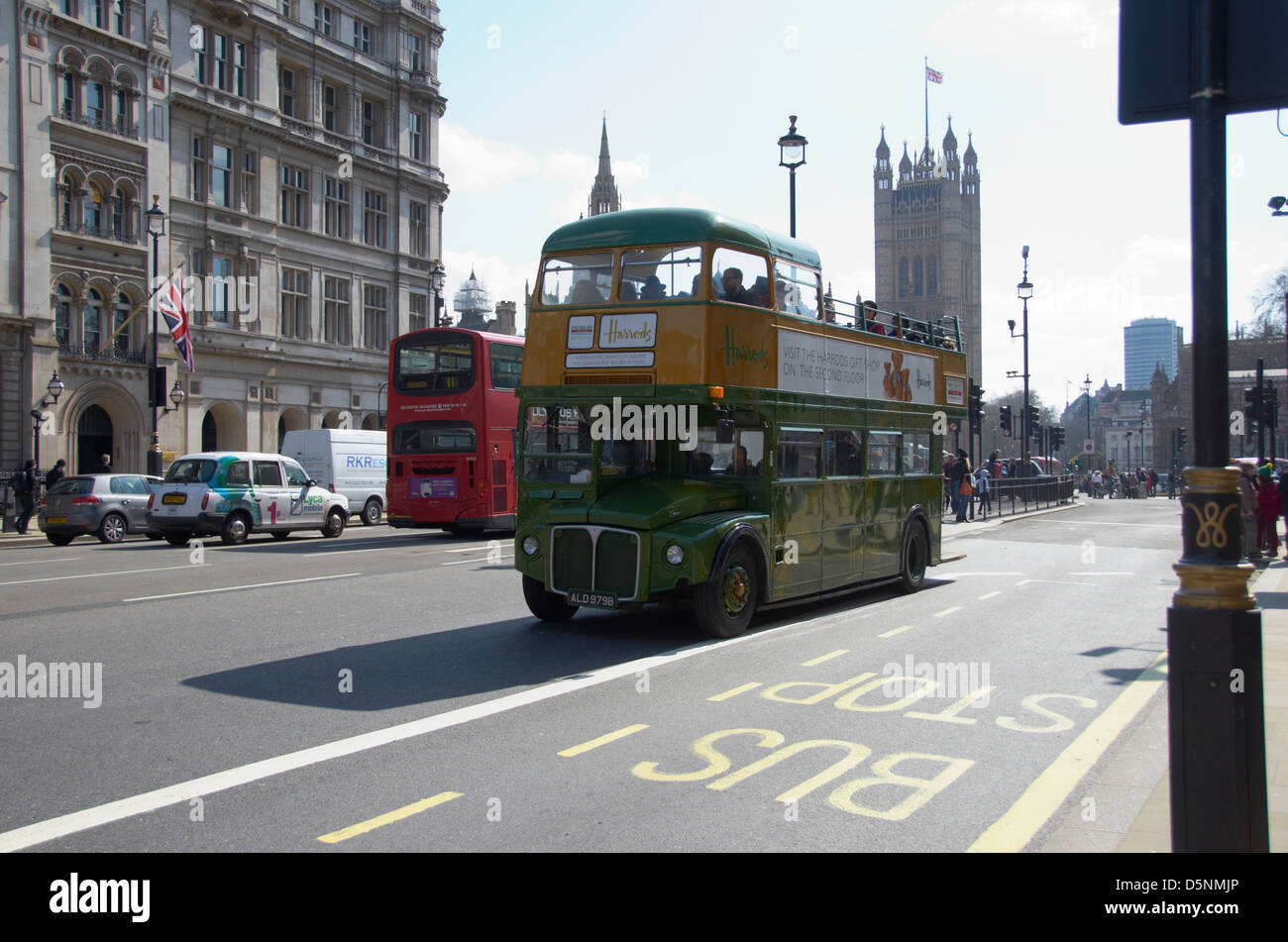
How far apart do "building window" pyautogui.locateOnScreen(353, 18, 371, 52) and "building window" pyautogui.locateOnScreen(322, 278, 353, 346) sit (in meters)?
11.1

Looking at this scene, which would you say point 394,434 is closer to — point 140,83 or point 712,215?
point 712,215

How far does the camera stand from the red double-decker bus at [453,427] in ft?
76.5

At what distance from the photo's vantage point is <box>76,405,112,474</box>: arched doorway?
37.5m

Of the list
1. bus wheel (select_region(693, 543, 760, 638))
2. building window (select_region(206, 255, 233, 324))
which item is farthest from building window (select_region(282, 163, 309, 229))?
bus wheel (select_region(693, 543, 760, 638))

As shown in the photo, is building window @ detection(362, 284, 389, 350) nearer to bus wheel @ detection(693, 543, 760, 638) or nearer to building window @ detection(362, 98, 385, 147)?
building window @ detection(362, 98, 385, 147)

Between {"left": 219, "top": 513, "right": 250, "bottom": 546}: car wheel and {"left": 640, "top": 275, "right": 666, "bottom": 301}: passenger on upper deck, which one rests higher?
{"left": 640, "top": 275, "right": 666, "bottom": 301}: passenger on upper deck

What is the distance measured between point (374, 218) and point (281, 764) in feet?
155

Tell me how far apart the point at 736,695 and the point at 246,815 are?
3.79 meters

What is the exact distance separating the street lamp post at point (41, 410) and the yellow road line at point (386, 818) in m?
31.7

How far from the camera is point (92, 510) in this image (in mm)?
24500

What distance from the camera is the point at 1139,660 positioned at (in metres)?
9.43

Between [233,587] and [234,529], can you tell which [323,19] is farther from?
[233,587]

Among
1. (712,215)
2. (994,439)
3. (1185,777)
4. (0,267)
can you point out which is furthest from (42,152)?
(994,439)

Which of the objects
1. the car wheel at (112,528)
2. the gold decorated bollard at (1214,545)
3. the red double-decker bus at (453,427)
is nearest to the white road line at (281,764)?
the gold decorated bollard at (1214,545)
